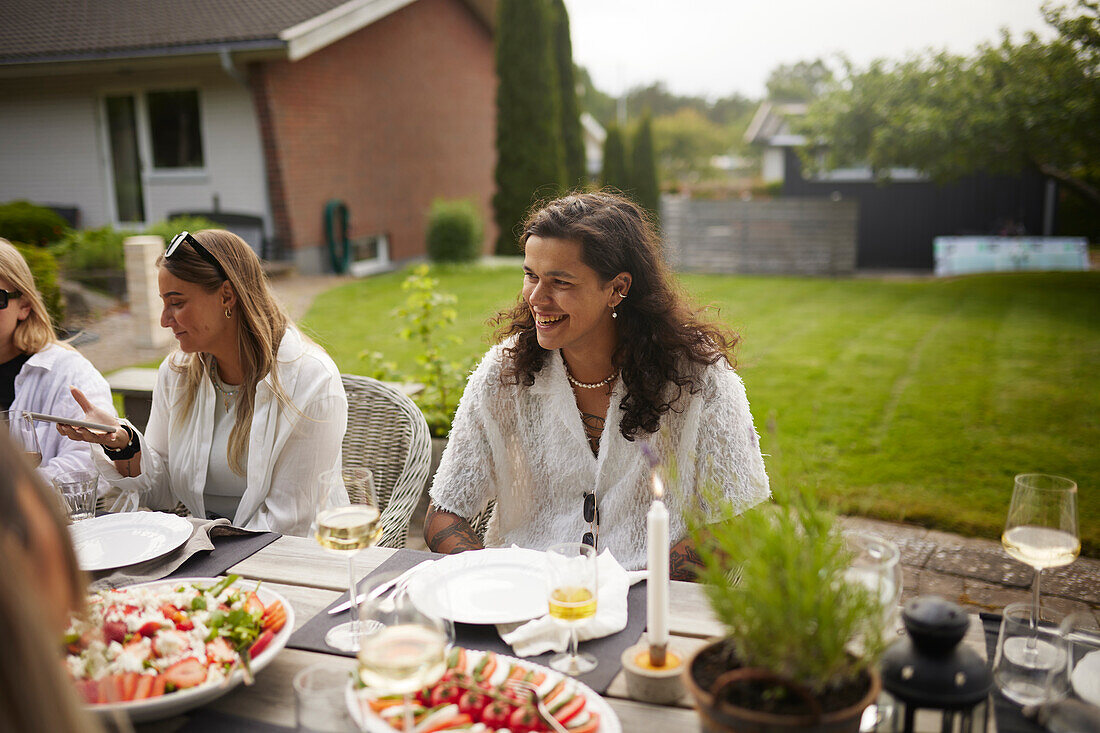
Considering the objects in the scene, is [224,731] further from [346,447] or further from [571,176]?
[571,176]

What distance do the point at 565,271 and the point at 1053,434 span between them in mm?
4758

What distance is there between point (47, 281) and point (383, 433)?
14.6 feet

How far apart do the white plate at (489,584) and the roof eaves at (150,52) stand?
34.2 ft

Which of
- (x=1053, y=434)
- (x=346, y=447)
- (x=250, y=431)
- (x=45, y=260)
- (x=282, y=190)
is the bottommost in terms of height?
(x=1053, y=434)

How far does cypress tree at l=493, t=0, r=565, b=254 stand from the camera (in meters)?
14.9

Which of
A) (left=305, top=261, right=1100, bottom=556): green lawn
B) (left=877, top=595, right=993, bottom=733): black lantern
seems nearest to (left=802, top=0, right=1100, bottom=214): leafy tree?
(left=305, top=261, right=1100, bottom=556): green lawn

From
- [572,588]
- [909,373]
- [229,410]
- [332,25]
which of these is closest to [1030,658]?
[572,588]

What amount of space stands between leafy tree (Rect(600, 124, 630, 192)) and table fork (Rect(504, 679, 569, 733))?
1774cm

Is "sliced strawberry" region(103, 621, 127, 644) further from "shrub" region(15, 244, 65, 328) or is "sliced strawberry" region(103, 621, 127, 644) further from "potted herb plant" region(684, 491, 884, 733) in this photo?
"shrub" region(15, 244, 65, 328)

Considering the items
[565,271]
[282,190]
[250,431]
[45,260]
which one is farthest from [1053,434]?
[282,190]

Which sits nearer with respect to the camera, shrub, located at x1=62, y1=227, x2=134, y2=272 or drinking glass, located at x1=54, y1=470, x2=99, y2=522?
drinking glass, located at x1=54, y1=470, x2=99, y2=522

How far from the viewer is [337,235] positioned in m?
12.9

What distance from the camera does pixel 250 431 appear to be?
8.55 feet

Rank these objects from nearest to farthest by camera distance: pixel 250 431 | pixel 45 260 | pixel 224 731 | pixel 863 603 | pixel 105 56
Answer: pixel 863 603, pixel 224 731, pixel 250 431, pixel 45 260, pixel 105 56
